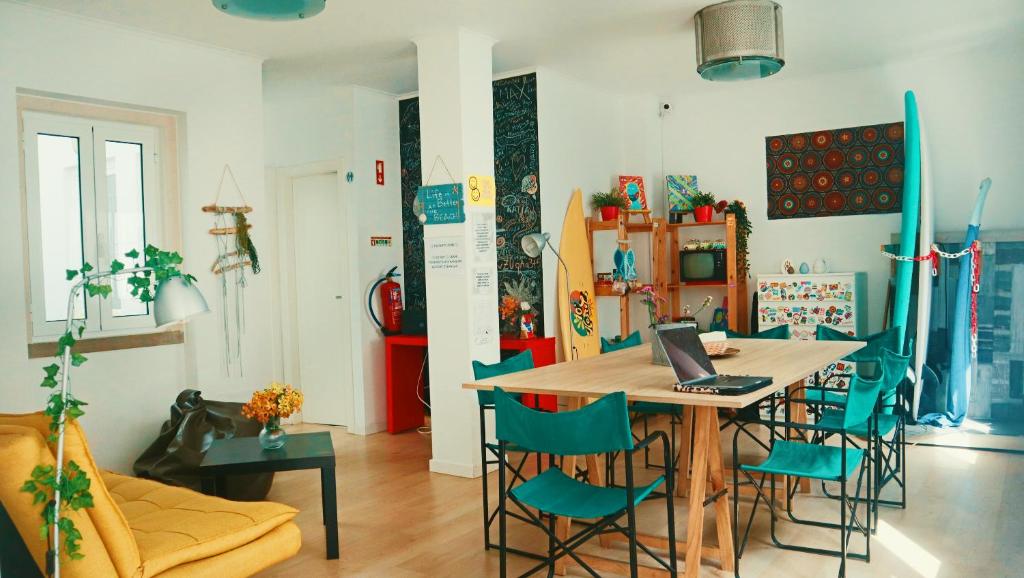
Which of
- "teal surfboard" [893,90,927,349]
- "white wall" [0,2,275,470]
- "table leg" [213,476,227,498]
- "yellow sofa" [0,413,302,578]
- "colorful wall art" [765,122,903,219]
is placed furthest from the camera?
"colorful wall art" [765,122,903,219]

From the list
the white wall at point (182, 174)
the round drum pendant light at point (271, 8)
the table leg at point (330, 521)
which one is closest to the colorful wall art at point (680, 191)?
the white wall at point (182, 174)

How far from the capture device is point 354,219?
6895 mm

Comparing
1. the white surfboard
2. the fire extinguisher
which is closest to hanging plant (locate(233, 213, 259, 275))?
the fire extinguisher

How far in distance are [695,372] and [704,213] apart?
415cm

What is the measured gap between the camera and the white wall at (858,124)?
6496mm

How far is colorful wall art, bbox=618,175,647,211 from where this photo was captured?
24.5 ft

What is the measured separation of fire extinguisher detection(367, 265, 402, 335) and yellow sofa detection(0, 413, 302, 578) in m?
3.23

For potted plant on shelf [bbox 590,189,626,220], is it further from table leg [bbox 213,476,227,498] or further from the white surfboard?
table leg [bbox 213,476,227,498]

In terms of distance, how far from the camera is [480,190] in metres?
5.54

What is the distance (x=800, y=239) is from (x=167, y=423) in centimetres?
543

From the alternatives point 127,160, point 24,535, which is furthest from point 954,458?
point 127,160

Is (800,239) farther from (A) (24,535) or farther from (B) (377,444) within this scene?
(A) (24,535)

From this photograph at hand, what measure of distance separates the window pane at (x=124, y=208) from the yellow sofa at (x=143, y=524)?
1.56 m

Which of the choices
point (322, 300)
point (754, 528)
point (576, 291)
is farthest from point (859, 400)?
point (322, 300)
